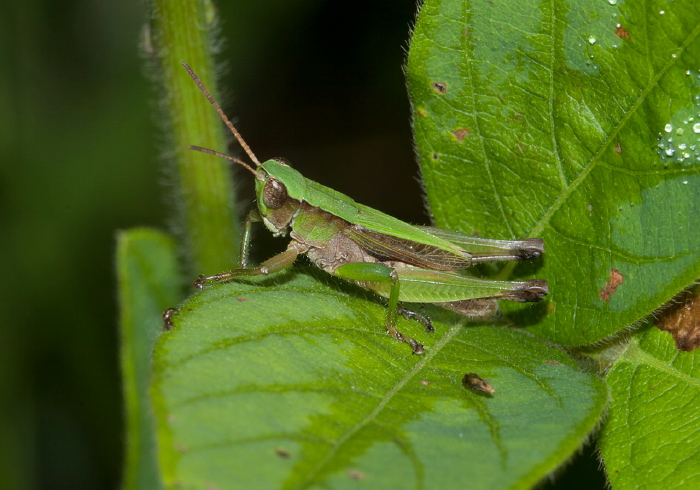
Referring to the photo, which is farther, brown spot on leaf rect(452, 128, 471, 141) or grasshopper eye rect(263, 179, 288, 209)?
grasshopper eye rect(263, 179, 288, 209)

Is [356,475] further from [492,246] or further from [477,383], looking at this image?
[492,246]

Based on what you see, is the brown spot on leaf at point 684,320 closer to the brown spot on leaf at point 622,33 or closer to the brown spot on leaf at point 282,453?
the brown spot on leaf at point 622,33

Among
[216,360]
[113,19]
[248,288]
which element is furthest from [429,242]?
[113,19]

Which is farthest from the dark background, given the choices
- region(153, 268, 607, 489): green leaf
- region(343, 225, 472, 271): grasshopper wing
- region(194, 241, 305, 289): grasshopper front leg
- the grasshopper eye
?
region(153, 268, 607, 489): green leaf

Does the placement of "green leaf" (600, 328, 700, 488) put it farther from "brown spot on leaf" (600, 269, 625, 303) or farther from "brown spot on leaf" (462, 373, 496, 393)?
"brown spot on leaf" (462, 373, 496, 393)

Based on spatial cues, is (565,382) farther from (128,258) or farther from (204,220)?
(128,258)

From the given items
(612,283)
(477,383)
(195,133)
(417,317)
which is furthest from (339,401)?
(195,133)
